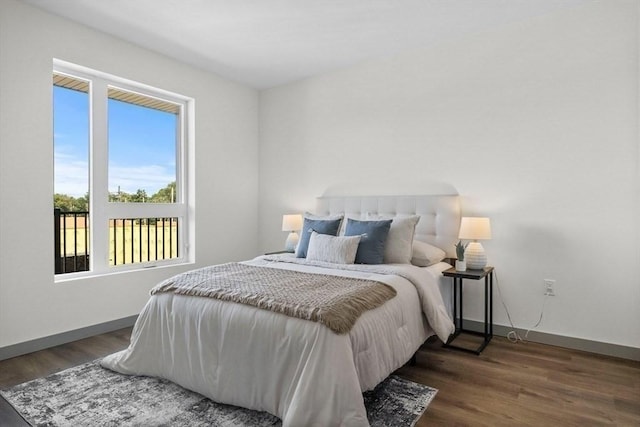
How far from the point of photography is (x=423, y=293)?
8.48 ft

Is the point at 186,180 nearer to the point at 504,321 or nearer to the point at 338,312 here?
the point at 338,312

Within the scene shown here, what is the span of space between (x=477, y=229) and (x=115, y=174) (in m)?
3.44

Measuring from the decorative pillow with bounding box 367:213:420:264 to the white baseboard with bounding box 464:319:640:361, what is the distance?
1.04 m

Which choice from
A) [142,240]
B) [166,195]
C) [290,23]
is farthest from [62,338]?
[290,23]

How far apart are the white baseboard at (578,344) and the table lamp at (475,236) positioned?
68cm

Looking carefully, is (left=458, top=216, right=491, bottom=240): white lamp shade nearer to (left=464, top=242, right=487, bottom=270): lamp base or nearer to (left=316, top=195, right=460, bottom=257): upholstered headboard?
(left=464, top=242, right=487, bottom=270): lamp base

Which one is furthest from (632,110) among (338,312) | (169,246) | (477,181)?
(169,246)

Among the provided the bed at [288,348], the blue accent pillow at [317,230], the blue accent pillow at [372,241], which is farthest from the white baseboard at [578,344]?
the blue accent pillow at [317,230]

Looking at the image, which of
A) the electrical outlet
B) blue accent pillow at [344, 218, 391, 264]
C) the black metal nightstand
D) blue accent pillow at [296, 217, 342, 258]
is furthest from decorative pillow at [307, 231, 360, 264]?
the electrical outlet

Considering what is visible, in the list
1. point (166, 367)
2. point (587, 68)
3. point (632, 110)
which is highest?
point (587, 68)

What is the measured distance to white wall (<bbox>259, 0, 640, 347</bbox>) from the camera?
9.12 feet

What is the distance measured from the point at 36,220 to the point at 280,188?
259 centimetres

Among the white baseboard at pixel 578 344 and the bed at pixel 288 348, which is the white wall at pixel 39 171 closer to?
the bed at pixel 288 348

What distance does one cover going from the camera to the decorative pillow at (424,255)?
3176mm
